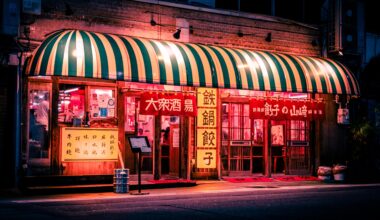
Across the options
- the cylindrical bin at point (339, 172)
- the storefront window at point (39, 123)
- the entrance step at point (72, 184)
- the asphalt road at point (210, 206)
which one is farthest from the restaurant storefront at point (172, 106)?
the asphalt road at point (210, 206)

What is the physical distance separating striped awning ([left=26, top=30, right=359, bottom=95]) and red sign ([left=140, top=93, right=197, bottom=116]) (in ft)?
3.15

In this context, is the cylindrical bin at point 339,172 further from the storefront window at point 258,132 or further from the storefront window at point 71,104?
the storefront window at point 71,104

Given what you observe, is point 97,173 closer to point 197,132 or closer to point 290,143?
point 197,132

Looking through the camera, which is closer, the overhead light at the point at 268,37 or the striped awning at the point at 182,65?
the striped awning at the point at 182,65

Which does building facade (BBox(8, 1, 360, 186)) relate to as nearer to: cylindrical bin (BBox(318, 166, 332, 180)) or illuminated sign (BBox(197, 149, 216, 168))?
illuminated sign (BBox(197, 149, 216, 168))

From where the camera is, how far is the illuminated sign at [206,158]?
1970 cm

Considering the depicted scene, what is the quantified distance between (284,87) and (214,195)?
5.99 meters

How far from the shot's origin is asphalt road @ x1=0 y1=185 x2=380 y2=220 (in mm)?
11326

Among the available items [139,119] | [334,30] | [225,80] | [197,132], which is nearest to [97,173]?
[139,119]

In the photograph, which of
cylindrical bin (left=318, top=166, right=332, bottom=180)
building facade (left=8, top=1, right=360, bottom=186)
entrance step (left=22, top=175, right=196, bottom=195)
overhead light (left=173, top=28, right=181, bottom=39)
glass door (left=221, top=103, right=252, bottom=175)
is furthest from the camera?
cylindrical bin (left=318, top=166, right=332, bottom=180)

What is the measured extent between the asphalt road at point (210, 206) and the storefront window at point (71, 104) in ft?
11.8

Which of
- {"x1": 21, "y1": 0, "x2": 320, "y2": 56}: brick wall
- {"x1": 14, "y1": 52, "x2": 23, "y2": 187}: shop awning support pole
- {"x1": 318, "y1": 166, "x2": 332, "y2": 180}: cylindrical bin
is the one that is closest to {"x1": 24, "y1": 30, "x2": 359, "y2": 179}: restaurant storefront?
{"x1": 14, "y1": 52, "x2": 23, "y2": 187}: shop awning support pole

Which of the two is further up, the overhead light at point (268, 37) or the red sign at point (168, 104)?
the overhead light at point (268, 37)

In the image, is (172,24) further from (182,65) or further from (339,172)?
(339,172)
